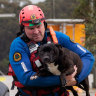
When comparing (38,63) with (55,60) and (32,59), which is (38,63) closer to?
(32,59)

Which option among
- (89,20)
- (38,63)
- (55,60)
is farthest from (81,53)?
(89,20)

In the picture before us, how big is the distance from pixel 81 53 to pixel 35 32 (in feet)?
2.67

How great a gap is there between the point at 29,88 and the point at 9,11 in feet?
144

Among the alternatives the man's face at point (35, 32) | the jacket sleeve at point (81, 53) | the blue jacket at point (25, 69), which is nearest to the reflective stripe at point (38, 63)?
the blue jacket at point (25, 69)

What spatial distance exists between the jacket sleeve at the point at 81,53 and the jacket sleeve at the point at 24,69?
0.50 meters

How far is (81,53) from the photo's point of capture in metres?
4.02

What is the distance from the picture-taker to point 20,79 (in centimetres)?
346

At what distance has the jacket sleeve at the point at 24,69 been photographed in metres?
3.42

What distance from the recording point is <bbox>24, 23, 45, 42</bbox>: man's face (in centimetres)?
364

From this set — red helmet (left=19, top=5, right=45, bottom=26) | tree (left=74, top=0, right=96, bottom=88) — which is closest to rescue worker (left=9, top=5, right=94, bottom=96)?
red helmet (left=19, top=5, right=45, bottom=26)

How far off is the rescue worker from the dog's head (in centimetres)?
7

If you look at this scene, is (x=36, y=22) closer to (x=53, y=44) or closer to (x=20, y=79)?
(x=53, y=44)

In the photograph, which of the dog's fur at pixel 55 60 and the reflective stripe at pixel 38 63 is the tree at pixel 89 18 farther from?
the reflective stripe at pixel 38 63

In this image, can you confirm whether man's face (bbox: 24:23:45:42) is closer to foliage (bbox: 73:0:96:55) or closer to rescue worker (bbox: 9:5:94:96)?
rescue worker (bbox: 9:5:94:96)
